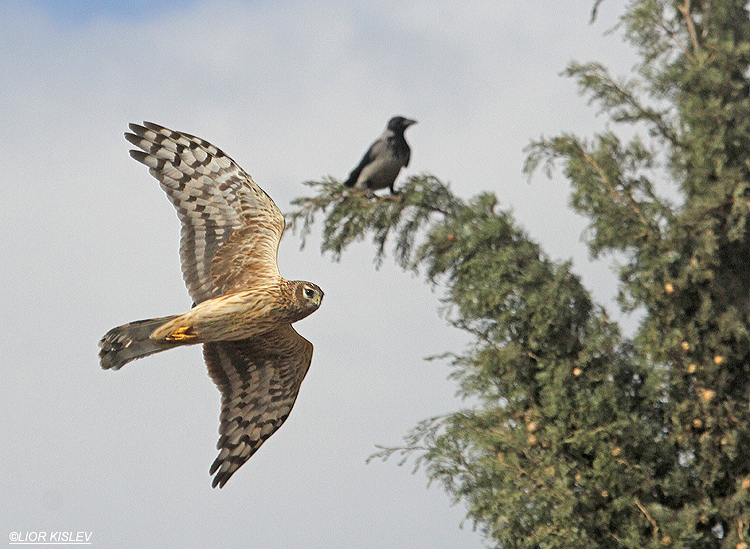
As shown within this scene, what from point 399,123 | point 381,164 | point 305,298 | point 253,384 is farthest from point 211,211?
point 399,123

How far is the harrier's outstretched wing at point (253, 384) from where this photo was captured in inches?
258

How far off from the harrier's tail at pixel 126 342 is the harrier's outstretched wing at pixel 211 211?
0.43 meters

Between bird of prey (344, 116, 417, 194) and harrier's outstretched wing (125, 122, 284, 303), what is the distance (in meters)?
2.18

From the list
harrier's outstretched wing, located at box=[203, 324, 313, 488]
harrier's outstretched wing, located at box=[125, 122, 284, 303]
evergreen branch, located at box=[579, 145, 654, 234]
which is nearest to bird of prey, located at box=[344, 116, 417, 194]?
evergreen branch, located at box=[579, 145, 654, 234]

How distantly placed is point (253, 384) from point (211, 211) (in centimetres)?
111

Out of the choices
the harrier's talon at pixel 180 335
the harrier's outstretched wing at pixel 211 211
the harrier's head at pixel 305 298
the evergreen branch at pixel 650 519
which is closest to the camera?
the harrier's talon at pixel 180 335

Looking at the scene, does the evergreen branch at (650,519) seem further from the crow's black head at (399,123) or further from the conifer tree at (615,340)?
the crow's black head at (399,123)

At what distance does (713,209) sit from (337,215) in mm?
2654

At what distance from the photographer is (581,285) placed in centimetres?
756

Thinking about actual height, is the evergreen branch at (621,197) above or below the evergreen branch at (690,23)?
below

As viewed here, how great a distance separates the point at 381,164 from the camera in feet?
28.3

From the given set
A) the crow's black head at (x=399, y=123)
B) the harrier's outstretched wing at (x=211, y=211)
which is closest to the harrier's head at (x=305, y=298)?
the harrier's outstretched wing at (x=211, y=211)

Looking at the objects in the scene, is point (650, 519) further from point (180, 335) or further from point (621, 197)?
point (180, 335)

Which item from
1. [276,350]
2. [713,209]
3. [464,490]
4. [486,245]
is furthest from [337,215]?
[713,209]
